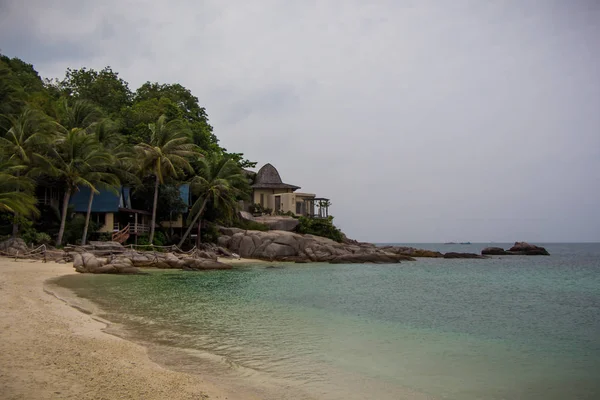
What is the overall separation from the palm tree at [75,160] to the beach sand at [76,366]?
20682 millimetres

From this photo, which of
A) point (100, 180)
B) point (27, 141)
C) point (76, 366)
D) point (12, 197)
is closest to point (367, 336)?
point (76, 366)

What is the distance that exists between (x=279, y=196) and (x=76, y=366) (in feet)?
142

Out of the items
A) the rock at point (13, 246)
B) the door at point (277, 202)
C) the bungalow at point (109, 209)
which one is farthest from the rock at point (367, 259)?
the rock at point (13, 246)

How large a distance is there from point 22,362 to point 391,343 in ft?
24.0

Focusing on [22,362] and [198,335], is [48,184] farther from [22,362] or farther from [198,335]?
[22,362]

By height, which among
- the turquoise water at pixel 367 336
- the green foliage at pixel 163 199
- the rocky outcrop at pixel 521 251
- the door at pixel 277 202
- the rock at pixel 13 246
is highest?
the door at pixel 277 202

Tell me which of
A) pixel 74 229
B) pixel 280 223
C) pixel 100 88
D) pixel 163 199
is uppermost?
pixel 100 88

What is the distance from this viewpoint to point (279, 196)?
1948 inches

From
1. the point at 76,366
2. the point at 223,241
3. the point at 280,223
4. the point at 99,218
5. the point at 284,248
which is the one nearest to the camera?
the point at 76,366

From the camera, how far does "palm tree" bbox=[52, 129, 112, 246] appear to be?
94.6 feet

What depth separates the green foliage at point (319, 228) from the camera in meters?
45.4

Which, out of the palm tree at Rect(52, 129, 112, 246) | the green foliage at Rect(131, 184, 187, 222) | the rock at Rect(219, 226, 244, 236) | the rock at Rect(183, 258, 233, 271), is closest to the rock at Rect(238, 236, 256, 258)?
the rock at Rect(219, 226, 244, 236)

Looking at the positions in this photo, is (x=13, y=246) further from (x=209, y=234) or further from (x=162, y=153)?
(x=209, y=234)

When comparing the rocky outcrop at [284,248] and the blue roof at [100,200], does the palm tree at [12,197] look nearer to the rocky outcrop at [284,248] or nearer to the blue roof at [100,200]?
the blue roof at [100,200]
